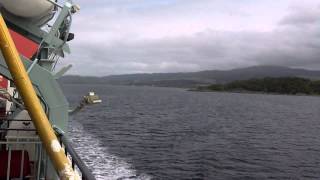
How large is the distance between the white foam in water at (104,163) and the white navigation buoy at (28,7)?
12653 mm

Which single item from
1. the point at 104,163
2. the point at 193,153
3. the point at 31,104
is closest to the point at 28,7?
the point at 31,104

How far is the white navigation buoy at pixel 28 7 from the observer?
9.73 metres

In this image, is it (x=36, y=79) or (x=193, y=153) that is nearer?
(x=36, y=79)

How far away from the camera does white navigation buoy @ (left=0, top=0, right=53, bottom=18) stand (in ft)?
31.9

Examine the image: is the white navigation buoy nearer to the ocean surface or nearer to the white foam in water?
the white foam in water

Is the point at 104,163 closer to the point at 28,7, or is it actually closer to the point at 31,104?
the point at 28,7

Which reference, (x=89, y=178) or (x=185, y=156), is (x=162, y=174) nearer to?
(x=185, y=156)

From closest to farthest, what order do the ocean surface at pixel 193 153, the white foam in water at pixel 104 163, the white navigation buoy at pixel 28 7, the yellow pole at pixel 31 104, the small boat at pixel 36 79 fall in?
the yellow pole at pixel 31 104 → the small boat at pixel 36 79 → the white navigation buoy at pixel 28 7 → the white foam in water at pixel 104 163 → the ocean surface at pixel 193 153

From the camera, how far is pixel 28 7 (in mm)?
9969

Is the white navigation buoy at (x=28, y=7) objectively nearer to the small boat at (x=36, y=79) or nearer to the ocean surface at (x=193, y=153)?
the small boat at (x=36, y=79)

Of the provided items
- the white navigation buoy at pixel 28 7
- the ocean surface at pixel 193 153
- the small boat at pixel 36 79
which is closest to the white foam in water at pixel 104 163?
the ocean surface at pixel 193 153

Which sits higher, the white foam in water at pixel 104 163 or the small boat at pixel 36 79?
the small boat at pixel 36 79

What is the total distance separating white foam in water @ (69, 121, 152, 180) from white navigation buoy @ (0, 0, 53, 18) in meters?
12.7

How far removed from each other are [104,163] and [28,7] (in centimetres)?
1745
